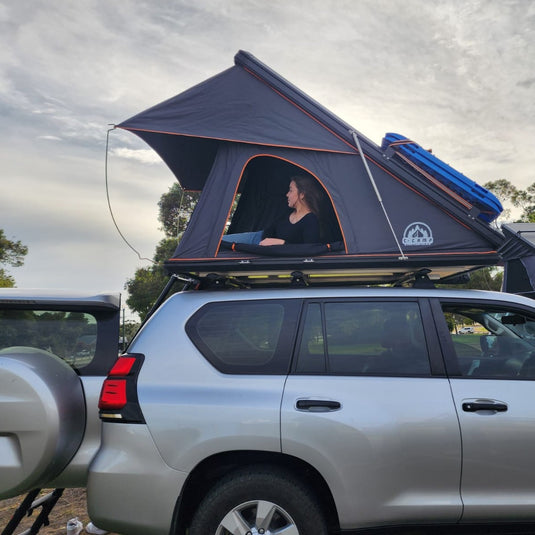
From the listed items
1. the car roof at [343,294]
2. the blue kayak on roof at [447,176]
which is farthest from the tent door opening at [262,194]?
the car roof at [343,294]

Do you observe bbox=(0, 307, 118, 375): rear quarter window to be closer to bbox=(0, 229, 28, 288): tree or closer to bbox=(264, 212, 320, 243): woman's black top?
bbox=(264, 212, 320, 243): woman's black top

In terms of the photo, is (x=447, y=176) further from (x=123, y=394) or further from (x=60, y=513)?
(x=60, y=513)

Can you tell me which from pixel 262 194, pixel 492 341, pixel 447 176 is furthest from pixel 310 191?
pixel 492 341

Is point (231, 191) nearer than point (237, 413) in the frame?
No

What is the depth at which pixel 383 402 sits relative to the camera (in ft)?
8.67

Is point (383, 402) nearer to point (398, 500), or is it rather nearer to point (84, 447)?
point (398, 500)

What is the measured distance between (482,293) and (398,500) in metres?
1.40

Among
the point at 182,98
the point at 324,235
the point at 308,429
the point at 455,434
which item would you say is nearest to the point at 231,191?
the point at 182,98

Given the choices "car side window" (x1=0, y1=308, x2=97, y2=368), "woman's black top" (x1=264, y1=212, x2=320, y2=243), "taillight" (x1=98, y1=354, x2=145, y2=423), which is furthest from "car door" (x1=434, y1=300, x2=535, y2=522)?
"car side window" (x1=0, y1=308, x2=97, y2=368)

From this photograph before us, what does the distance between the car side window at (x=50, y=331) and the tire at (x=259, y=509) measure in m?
1.43

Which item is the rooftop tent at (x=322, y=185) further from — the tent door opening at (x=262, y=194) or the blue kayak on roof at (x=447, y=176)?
the tent door opening at (x=262, y=194)

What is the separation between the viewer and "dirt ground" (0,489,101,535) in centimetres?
393

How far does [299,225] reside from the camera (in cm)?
399

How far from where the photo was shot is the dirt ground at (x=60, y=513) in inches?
155
